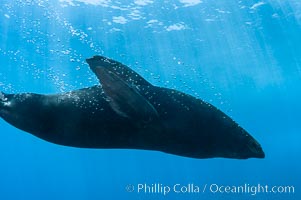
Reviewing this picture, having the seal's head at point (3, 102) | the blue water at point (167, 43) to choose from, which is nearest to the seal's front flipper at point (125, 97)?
the seal's head at point (3, 102)

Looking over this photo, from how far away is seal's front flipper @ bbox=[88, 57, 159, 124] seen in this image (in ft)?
10.2

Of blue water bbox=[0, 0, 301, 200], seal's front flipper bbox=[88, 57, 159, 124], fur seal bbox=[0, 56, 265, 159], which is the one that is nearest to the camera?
seal's front flipper bbox=[88, 57, 159, 124]

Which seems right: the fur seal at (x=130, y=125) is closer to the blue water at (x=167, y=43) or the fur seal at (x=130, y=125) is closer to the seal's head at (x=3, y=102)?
the seal's head at (x=3, y=102)

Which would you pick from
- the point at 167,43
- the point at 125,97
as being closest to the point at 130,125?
the point at 125,97

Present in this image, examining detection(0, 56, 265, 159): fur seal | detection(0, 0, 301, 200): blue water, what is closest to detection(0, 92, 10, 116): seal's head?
detection(0, 56, 265, 159): fur seal

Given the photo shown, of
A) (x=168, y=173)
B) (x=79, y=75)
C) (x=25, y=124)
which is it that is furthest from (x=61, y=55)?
(x=168, y=173)

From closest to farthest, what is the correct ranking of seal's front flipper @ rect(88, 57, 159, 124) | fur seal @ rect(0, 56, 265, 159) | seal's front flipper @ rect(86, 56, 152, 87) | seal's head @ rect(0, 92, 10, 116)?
seal's front flipper @ rect(88, 57, 159, 124)
seal's front flipper @ rect(86, 56, 152, 87)
fur seal @ rect(0, 56, 265, 159)
seal's head @ rect(0, 92, 10, 116)

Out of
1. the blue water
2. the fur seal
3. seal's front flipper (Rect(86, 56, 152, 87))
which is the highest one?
the blue water

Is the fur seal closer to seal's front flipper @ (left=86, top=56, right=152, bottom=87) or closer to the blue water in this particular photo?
seal's front flipper @ (left=86, top=56, right=152, bottom=87)

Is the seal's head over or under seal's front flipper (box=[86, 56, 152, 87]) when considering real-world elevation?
under

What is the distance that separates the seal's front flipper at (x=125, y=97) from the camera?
3.11 m

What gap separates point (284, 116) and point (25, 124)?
46.0 m

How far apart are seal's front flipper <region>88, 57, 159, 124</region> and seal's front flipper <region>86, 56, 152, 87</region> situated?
0.09 metres

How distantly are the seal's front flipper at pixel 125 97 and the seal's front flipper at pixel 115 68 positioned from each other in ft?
0.29
